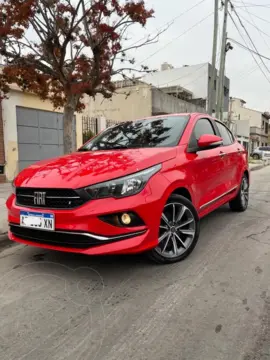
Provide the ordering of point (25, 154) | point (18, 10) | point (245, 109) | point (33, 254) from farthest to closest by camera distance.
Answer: point (245, 109), point (25, 154), point (18, 10), point (33, 254)

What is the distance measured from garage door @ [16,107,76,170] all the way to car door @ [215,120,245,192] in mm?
7030

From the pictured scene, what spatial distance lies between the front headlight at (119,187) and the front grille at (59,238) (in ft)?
1.30

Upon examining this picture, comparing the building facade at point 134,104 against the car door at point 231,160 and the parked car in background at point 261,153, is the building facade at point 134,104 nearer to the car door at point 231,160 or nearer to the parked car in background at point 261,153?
the car door at point 231,160

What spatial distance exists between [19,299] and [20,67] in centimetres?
496

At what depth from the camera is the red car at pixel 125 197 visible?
281cm

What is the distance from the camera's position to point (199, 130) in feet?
14.1

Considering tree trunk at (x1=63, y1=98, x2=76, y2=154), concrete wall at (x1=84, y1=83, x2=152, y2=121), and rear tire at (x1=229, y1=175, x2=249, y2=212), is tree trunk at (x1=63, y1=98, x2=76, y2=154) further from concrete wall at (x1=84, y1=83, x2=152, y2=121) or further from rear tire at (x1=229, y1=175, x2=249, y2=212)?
concrete wall at (x1=84, y1=83, x2=152, y2=121)

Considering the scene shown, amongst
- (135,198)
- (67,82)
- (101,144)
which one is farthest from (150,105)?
(135,198)

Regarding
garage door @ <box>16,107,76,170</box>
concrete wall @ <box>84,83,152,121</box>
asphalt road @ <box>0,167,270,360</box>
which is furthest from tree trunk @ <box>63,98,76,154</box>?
concrete wall @ <box>84,83,152,121</box>

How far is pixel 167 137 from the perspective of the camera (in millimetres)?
3895

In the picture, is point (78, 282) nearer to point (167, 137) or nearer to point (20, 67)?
point (167, 137)

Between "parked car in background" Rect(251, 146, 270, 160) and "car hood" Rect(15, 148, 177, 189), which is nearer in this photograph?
"car hood" Rect(15, 148, 177, 189)

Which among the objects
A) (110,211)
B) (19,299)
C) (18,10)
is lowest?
(19,299)

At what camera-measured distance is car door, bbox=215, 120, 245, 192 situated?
484 cm
